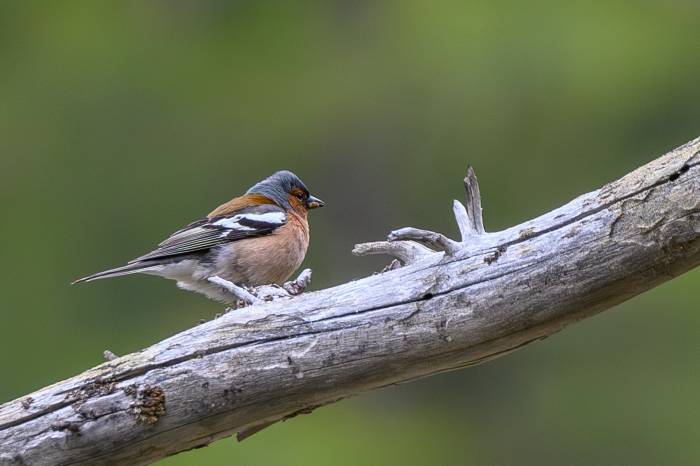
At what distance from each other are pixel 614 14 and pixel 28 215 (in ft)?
32.8

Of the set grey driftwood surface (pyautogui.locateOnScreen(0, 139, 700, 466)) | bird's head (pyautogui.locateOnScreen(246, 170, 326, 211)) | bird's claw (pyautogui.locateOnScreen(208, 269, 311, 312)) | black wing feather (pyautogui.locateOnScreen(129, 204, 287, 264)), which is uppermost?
bird's head (pyautogui.locateOnScreen(246, 170, 326, 211))

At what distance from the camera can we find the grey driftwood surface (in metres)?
4.82

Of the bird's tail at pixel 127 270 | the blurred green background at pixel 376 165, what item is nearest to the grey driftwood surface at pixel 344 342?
the bird's tail at pixel 127 270

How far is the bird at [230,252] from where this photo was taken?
7.61 m

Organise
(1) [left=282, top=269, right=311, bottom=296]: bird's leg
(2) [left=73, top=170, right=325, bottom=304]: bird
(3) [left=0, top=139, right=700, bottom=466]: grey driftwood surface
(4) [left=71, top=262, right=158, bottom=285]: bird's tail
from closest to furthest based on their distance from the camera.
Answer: (3) [left=0, top=139, right=700, bottom=466]: grey driftwood surface
(1) [left=282, top=269, right=311, bottom=296]: bird's leg
(4) [left=71, top=262, right=158, bottom=285]: bird's tail
(2) [left=73, top=170, right=325, bottom=304]: bird

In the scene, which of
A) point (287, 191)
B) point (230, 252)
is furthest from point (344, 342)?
point (287, 191)

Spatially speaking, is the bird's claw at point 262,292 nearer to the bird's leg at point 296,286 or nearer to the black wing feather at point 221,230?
the bird's leg at point 296,286

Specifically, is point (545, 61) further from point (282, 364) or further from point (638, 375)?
point (282, 364)

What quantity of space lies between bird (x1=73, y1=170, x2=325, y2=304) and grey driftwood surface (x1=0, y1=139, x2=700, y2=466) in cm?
222

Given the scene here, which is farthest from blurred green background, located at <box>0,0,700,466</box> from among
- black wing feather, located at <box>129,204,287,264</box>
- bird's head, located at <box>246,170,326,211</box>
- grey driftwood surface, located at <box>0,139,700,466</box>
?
grey driftwood surface, located at <box>0,139,700,466</box>

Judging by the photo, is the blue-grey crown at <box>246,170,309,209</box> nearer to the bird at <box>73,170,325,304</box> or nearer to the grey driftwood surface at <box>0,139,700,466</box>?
the bird at <box>73,170,325,304</box>

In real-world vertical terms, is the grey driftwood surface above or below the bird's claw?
below

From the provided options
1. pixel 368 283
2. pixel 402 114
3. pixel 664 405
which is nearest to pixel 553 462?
pixel 664 405

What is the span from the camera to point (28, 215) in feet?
52.7
